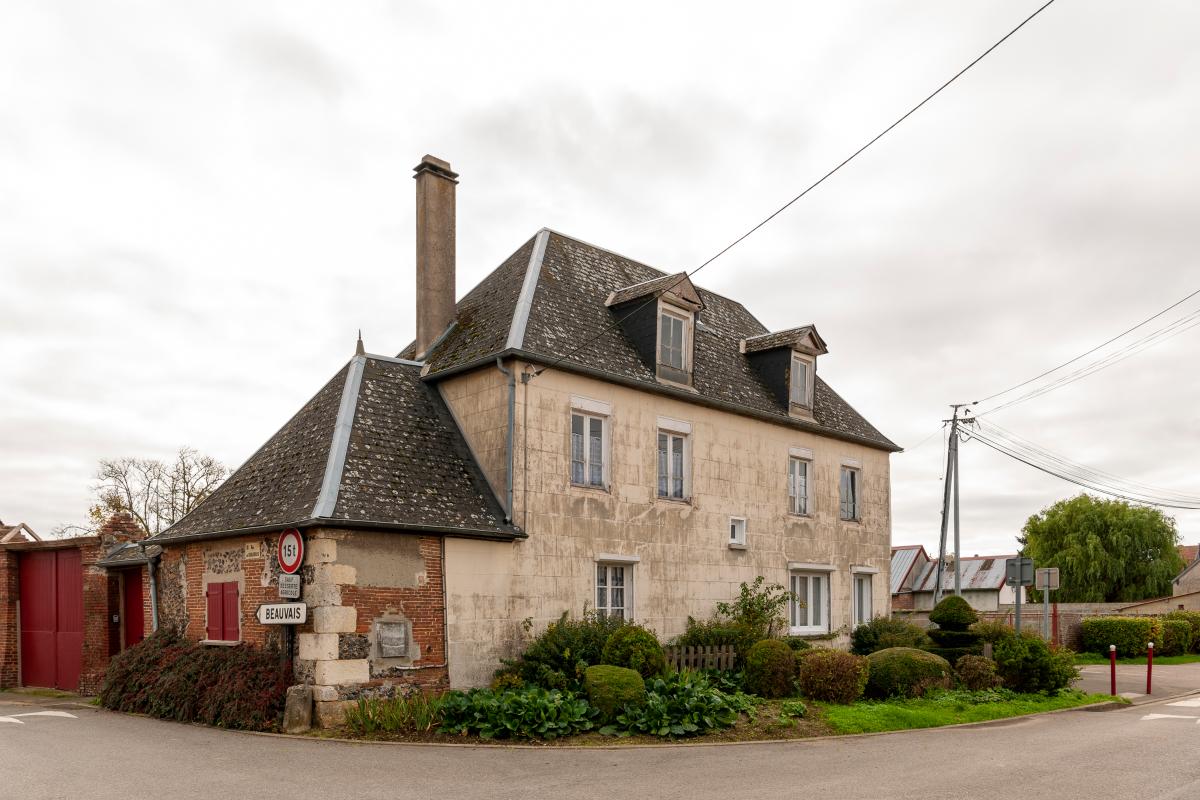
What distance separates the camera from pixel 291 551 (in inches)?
581

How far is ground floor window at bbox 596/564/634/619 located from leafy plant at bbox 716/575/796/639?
8.72ft

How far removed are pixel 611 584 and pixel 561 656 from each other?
275 cm

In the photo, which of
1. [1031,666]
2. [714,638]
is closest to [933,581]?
[1031,666]

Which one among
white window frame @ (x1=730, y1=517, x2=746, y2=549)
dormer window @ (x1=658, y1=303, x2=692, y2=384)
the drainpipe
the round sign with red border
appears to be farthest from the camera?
white window frame @ (x1=730, y1=517, x2=746, y2=549)

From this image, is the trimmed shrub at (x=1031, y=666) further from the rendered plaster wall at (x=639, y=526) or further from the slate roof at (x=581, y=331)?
the slate roof at (x=581, y=331)

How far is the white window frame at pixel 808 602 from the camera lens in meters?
23.1

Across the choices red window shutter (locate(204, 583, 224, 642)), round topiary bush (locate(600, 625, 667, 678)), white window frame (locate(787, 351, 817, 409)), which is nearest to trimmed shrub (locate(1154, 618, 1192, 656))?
white window frame (locate(787, 351, 817, 409))

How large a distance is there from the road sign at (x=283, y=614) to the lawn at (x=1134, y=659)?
23709mm

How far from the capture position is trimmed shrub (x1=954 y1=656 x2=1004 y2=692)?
18312 mm

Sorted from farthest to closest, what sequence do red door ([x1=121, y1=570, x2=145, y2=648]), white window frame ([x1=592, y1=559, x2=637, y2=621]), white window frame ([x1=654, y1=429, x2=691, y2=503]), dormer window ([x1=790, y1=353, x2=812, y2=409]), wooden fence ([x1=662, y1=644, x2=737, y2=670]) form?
dormer window ([x1=790, y1=353, x2=812, y2=409])
red door ([x1=121, y1=570, x2=145, y2=648])
white window frame ([x1=654, y1=429, x2=691, y2=503])
white window frame ([x1=592, y1=559, x2=637, y2=621])
wooden fence ([x1=662, y1=644, x2=737, y2=670])

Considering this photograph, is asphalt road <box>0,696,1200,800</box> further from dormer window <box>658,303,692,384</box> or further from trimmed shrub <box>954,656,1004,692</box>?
dormer window <box>658,303,692,384</box>

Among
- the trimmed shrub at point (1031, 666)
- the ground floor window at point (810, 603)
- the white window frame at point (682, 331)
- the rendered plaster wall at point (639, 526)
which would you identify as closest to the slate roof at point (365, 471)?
the rendered plaster wall at point (639, 526)

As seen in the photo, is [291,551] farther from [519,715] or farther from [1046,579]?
[1046,579]

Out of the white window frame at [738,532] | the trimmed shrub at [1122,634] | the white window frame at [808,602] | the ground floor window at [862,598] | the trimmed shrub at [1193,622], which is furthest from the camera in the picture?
the trimmed shrub at [1193,622]
